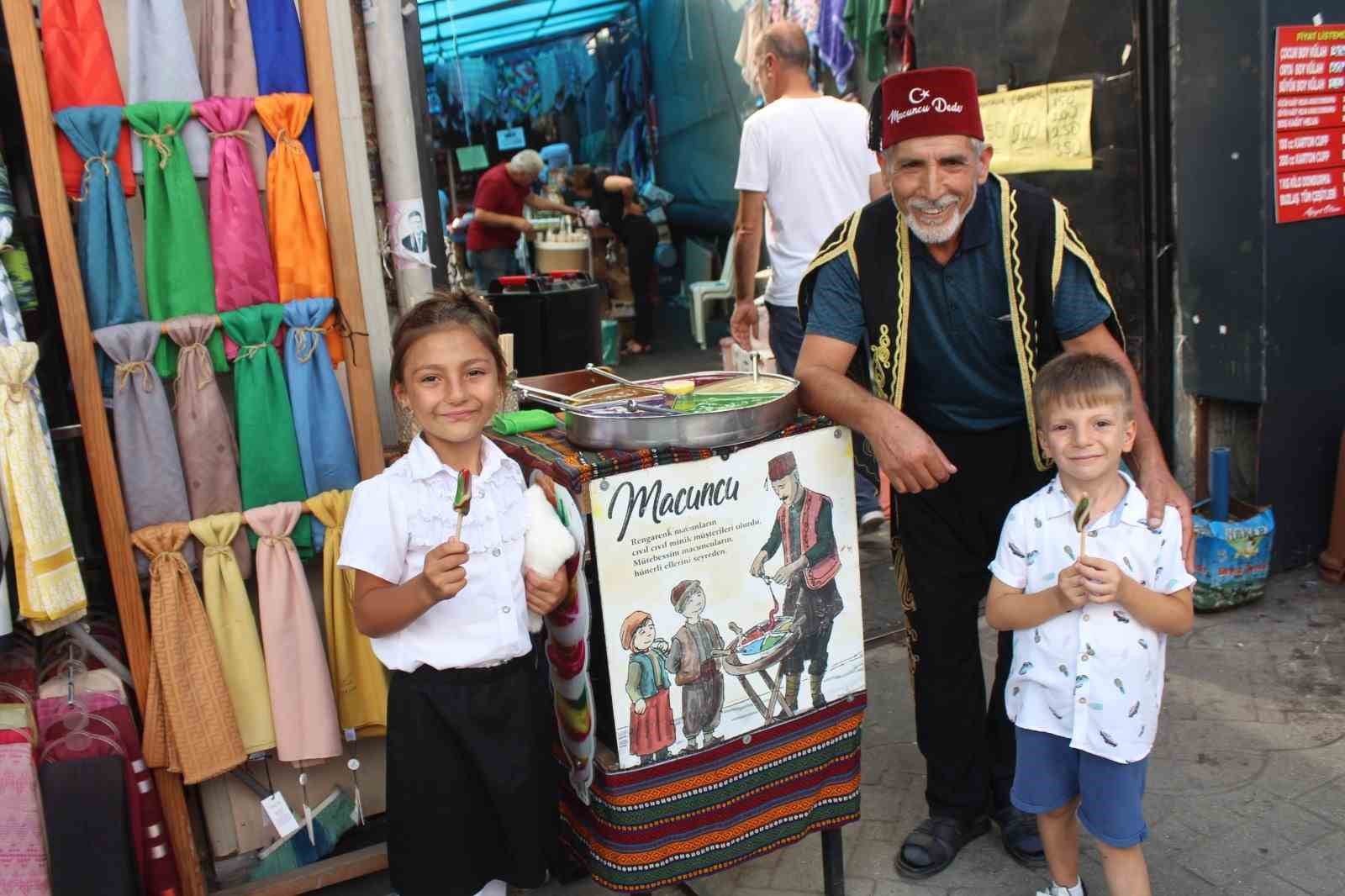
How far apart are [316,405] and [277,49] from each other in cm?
83

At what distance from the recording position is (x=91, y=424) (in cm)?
256

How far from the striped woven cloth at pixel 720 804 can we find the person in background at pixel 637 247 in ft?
26.4

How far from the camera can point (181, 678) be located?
2676 millimetres

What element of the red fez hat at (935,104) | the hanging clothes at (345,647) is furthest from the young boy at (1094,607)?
the hanging clothes at (345,647)

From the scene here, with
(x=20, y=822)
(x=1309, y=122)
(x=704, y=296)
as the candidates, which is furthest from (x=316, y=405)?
(x=704, y=296)

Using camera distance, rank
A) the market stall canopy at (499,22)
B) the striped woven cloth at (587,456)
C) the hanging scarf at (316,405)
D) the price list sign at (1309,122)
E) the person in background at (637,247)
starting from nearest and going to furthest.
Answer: the striped woven cloth at (587,456) < the hanging scarf at (316,405) < the price list sign at (1309,122) < the market stall canopy at (499,22) < the person in background at (637,247)

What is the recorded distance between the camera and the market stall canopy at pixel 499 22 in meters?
9.17

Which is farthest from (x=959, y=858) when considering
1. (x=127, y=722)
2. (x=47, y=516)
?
(x=47, y=516)

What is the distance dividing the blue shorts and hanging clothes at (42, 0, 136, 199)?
2.38 metres

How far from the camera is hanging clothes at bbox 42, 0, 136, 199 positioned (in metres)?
2.48

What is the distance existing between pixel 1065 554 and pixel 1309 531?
2782mm

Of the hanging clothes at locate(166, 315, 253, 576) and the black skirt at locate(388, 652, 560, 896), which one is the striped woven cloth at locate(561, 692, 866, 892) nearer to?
the black skirt at locate(388, 652, 560, 896)

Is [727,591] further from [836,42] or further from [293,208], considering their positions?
[836,42]

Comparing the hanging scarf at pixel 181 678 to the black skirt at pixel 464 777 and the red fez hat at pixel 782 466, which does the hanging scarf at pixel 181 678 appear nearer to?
the black skirt at pixel 464 777
